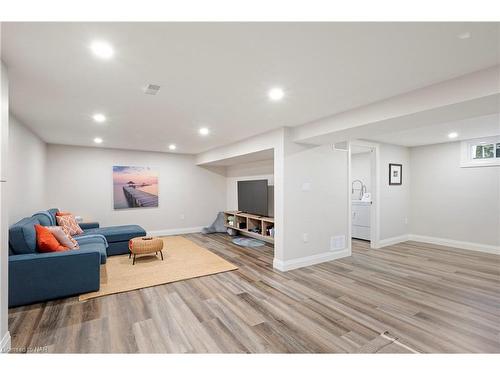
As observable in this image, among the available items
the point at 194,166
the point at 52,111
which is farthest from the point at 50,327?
the point at 194,166

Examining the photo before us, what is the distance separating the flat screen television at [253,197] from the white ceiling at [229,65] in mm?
2488

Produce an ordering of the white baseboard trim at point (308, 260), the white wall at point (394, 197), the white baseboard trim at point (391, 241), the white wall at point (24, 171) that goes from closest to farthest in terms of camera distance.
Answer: the white wall at point (24, 171) < the white baseboard trim at point (308, 260) < the white baseboard trim at point (391, 241) < the white wall at point (394, 197)

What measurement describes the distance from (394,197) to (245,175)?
3.66 metres

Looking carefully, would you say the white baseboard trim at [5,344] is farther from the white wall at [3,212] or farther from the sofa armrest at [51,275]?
the sofa armrest at [51,275]

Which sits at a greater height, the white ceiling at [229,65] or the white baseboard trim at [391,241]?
the white ceiling at [229,65]

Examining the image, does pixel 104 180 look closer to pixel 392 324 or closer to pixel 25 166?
pixel 25 166

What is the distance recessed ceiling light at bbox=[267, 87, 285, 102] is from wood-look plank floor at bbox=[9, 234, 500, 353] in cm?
224

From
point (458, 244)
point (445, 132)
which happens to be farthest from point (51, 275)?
point (458, 244)

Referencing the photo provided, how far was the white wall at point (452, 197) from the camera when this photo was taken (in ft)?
15.5

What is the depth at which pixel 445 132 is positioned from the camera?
14.2 ft

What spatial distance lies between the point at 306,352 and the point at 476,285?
2813mm

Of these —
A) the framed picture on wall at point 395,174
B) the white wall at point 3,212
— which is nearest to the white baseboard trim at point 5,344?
the white wall at point 3,212

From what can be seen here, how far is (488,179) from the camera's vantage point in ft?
15.6

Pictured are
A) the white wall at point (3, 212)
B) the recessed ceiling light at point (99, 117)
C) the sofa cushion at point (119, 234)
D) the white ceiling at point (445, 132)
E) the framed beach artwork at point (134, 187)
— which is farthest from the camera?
the framed beach artwork at point (134, 187)
